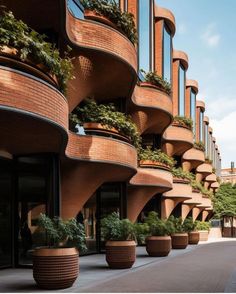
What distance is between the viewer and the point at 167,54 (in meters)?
34.9

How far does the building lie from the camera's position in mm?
11594

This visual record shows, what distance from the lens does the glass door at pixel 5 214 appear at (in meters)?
15.6

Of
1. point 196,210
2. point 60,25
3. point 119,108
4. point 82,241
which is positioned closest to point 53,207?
point 82,241

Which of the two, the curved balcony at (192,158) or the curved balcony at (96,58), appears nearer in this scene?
the curved balcony at (96,58)

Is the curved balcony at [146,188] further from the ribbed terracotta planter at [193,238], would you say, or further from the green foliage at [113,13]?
the green foliage at [113,13]

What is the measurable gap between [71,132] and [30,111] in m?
5.72

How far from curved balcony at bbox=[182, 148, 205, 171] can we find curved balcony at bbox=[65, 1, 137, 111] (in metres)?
22.3

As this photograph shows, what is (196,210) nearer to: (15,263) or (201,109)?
(201,109)

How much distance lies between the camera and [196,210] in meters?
47.7

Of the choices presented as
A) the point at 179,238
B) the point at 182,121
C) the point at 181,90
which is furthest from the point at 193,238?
the point at 181,90

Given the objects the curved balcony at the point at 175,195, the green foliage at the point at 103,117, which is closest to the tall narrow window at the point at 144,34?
the green foliage at the point at 103,117

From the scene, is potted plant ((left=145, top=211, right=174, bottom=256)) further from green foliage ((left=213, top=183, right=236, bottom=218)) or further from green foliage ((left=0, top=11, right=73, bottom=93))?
green foliage ((left=213, top=183, right=236, bottom=218))

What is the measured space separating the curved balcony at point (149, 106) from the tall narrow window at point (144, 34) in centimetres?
222

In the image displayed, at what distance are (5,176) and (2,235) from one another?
1.88m
